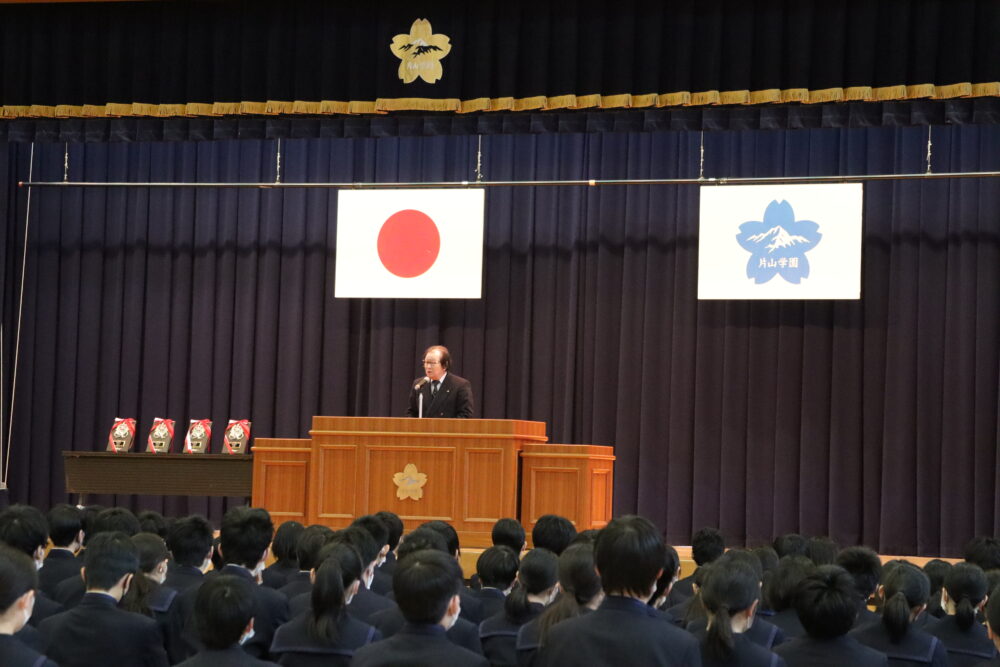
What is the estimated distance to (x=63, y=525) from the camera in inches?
187

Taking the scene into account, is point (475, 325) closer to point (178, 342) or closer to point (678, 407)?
point (678, 407)

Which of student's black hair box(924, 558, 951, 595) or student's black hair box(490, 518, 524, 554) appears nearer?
student's black hair box(924, 558, 951, 595)

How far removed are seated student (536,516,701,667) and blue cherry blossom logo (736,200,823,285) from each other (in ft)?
25.9

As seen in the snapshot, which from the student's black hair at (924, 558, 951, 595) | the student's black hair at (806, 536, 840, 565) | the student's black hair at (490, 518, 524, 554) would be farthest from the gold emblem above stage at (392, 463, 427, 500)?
the student's black hair at (924, 558, 951, 595)

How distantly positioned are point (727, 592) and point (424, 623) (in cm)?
82

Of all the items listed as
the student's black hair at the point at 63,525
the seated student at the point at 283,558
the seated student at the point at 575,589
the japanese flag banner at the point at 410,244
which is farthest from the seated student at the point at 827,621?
the japanese flag banner at the point at 410,244

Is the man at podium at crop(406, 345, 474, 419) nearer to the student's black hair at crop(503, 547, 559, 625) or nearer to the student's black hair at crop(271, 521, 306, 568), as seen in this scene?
the student's black hair at crop(271, 521, 306, 568)

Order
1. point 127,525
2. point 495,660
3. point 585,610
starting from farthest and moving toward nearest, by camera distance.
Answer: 1. point 127,525
2. point 495,660
3. point 585,610

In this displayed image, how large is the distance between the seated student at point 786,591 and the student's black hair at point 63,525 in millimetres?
2535

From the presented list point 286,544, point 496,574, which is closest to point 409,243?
point 286,544

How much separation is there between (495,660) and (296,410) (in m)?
8.43

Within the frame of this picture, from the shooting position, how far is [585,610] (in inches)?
123

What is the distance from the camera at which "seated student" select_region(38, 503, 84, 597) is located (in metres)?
4.57

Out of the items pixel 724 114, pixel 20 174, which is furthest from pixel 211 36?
pixel 724 114
